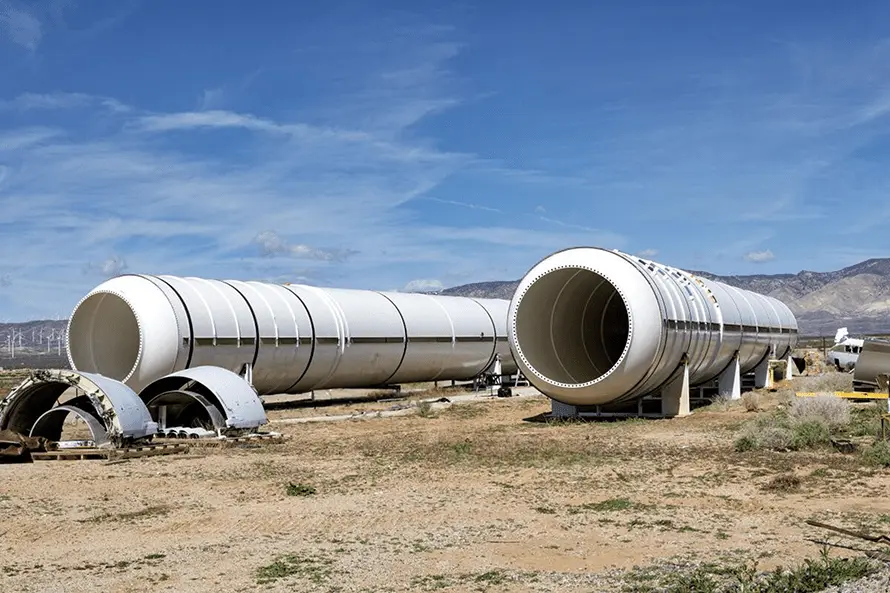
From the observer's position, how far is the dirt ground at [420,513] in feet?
27.4

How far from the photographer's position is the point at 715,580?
7668mm

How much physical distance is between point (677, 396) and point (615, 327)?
4.62 metres

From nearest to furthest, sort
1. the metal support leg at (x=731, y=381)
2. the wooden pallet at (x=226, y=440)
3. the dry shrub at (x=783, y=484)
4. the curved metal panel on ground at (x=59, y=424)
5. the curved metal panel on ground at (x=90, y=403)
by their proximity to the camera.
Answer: the dry shrub at (x=783, y=484)
the curved metal panel on ground at (x=90, y=403)
the curved metal panel on ground at (x=59, y=424)
the wooden pallet at (x=226, y=440)
the metal support leg at (x=731, y=381)

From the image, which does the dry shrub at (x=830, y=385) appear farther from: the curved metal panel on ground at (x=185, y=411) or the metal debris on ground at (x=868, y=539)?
the metal debris on ground at (x=868, y=539)

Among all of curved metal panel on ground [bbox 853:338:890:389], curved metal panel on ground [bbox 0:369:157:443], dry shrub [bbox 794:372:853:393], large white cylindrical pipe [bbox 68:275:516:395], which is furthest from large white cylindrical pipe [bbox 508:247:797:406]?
curved metal panel on ground [bbox 0:369:157:443]

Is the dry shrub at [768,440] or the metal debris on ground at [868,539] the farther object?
the dry shrub at [768,440]

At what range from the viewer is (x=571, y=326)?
24906 mm

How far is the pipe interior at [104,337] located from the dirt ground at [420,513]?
33.8 ft

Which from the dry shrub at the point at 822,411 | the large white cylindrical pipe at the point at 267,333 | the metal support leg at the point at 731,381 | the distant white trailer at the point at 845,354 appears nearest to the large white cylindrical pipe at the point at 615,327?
the metal support leg at the point at 731,381

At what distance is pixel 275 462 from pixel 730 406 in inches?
500

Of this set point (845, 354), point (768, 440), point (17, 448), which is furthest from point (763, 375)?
point (17, 448)

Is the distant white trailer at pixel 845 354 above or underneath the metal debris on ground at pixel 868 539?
above

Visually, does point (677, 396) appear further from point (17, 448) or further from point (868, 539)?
point (868, 539)

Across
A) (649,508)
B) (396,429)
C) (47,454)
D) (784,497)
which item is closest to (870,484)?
(784,497)
